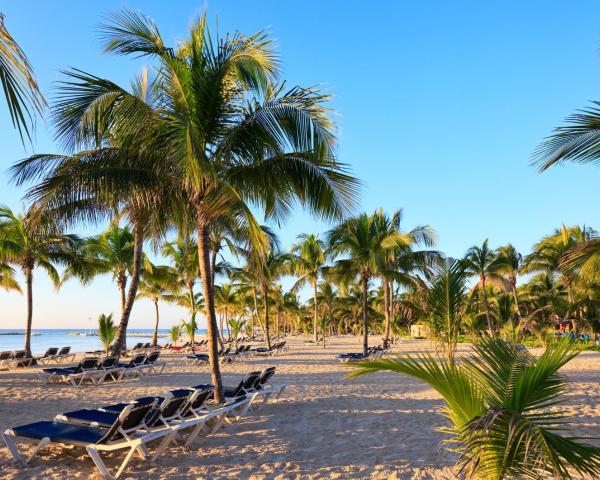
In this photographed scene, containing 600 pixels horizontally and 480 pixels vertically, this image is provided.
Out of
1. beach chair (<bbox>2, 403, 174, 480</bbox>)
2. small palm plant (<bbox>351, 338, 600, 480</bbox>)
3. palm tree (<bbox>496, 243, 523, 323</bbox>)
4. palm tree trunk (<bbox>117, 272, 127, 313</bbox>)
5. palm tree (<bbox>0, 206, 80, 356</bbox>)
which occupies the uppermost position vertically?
palm tree (<bbox>496, 243, 523, 323</bbox>)

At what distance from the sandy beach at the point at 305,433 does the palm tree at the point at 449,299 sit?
4.69 feet

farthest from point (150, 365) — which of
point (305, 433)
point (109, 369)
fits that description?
point (305, 433)

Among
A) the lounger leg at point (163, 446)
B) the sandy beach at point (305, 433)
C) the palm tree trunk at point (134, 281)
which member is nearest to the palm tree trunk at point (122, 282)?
the palm tree trunk at point (134, 281)

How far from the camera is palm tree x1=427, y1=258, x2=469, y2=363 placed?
7775 millimetres

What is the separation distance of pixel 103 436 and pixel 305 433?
286cm

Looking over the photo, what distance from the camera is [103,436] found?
17.4 ft

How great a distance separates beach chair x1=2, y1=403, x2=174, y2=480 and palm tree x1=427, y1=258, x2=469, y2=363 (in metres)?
4.65

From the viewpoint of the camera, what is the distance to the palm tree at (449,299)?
778 centimetres

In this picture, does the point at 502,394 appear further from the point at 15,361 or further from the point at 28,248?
the point at 28,248

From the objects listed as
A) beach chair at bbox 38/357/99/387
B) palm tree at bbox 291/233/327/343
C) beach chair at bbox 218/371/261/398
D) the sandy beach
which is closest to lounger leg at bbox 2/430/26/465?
the sandy beach

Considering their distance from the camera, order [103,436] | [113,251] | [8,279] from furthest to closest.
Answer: [8,279], [113,251], [103,436]

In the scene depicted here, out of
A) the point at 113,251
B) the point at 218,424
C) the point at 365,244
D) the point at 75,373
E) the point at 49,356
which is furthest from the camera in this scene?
the point at 113,251

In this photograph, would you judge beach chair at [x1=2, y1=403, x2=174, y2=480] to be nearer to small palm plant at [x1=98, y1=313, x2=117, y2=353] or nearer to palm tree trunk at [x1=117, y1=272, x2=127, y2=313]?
small palm plant at [x1=98, y1=313, x2=117, y2=353]

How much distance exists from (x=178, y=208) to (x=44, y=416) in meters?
4.25
